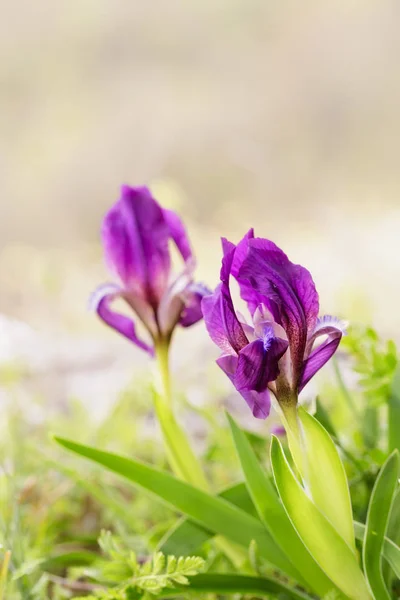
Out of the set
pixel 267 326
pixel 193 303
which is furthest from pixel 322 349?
pixel 193 303

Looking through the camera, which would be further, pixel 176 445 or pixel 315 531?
pixel 176 445

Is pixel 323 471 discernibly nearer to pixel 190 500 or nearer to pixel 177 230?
pixel 190 500

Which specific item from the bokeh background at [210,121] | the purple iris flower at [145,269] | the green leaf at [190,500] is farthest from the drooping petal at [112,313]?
the bokeh background at [210,121]

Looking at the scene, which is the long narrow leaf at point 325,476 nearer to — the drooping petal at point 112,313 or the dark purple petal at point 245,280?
the dark purple petal at point 245,280

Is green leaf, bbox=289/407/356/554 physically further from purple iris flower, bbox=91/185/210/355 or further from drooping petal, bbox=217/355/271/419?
purple iris flower, bbox=91/185/210/355

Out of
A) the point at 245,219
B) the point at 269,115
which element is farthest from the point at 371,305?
the point at 269,115

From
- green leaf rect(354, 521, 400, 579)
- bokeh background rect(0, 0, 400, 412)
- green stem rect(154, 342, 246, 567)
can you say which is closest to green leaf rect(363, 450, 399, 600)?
green leaf rect(354, 521, 400, 579)
